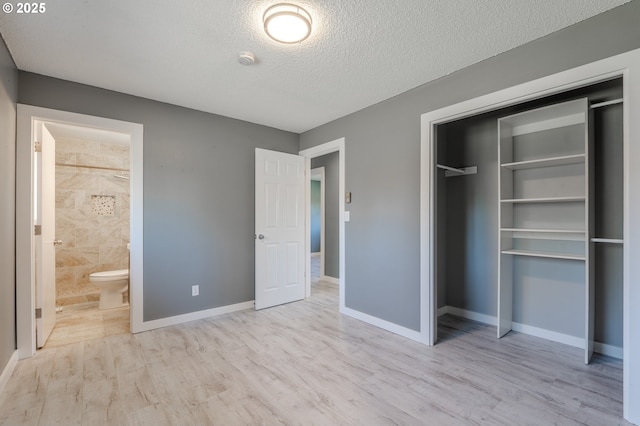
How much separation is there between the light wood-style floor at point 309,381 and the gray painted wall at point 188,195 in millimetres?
601

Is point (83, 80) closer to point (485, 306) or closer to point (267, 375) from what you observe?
point (267, 375)

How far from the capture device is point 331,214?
557 cm

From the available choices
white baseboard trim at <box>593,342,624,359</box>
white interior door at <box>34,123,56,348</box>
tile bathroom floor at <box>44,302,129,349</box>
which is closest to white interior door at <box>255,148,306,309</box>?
tile bathroom floor at <box>44,302,129,349</box>

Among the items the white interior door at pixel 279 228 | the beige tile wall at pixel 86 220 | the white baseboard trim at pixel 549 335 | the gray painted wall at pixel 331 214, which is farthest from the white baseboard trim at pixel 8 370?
the white baseboard trim at pixel 549 335

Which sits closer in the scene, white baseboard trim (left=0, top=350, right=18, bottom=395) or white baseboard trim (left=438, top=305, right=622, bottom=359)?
white baseboard trim (left=0, top=350, right=18, bottom=395)

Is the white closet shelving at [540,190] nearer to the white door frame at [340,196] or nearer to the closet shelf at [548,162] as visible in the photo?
the closet shelf at [548,162]

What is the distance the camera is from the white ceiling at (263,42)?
175 cm

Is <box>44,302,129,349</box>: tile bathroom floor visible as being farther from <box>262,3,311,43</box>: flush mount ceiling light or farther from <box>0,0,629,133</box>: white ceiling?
<box>262,3,311,43</box>: flush mount ceiling light

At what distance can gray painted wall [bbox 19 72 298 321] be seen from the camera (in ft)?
9.58

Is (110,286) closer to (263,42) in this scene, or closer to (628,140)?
(263,42)

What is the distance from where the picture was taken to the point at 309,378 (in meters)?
2.14

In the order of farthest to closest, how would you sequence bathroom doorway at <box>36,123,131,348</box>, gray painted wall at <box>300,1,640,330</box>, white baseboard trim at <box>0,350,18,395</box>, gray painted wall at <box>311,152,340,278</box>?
gray painted wall at <box>311,152,340,278</box> → bathroom doorway at <box>36,123,131,348</box> → white baseboard trim at <box>0,350,18,395</box> → gray painted wall at <box>300,1,640,330</box>

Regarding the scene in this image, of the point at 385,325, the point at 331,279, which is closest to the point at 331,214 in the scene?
the point at 331,279

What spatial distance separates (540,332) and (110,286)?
193 inches
